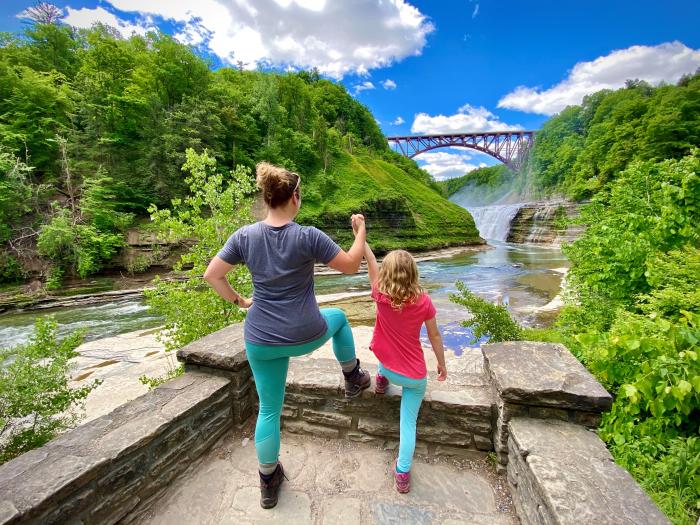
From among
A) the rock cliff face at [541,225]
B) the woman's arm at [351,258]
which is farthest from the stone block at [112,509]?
the rock cliff face at [541,225]

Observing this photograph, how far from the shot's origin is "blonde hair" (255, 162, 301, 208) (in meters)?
1.72

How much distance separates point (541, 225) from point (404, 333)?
38.3 meters

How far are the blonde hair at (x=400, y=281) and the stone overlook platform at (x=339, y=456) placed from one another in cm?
82

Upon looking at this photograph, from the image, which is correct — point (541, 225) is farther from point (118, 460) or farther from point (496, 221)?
point (118, 460)

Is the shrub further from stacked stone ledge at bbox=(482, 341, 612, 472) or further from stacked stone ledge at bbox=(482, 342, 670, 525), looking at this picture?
stacked stone ledge at bbox=(482, 341, 612, 472)

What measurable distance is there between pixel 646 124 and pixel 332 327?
127 feet

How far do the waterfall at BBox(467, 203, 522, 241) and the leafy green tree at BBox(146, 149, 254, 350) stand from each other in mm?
40292

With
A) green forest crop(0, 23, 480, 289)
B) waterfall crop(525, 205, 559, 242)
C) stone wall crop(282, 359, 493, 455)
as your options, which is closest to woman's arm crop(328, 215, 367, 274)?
stone wall crop(282, 359, 493, 455)

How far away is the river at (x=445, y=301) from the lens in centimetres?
938

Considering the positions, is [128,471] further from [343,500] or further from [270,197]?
[270,197]

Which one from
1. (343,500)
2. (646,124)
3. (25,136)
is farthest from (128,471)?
(646,124)

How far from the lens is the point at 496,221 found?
138 feet

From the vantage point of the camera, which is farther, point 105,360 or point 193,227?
point 105,360

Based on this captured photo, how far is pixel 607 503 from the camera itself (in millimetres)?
1357
